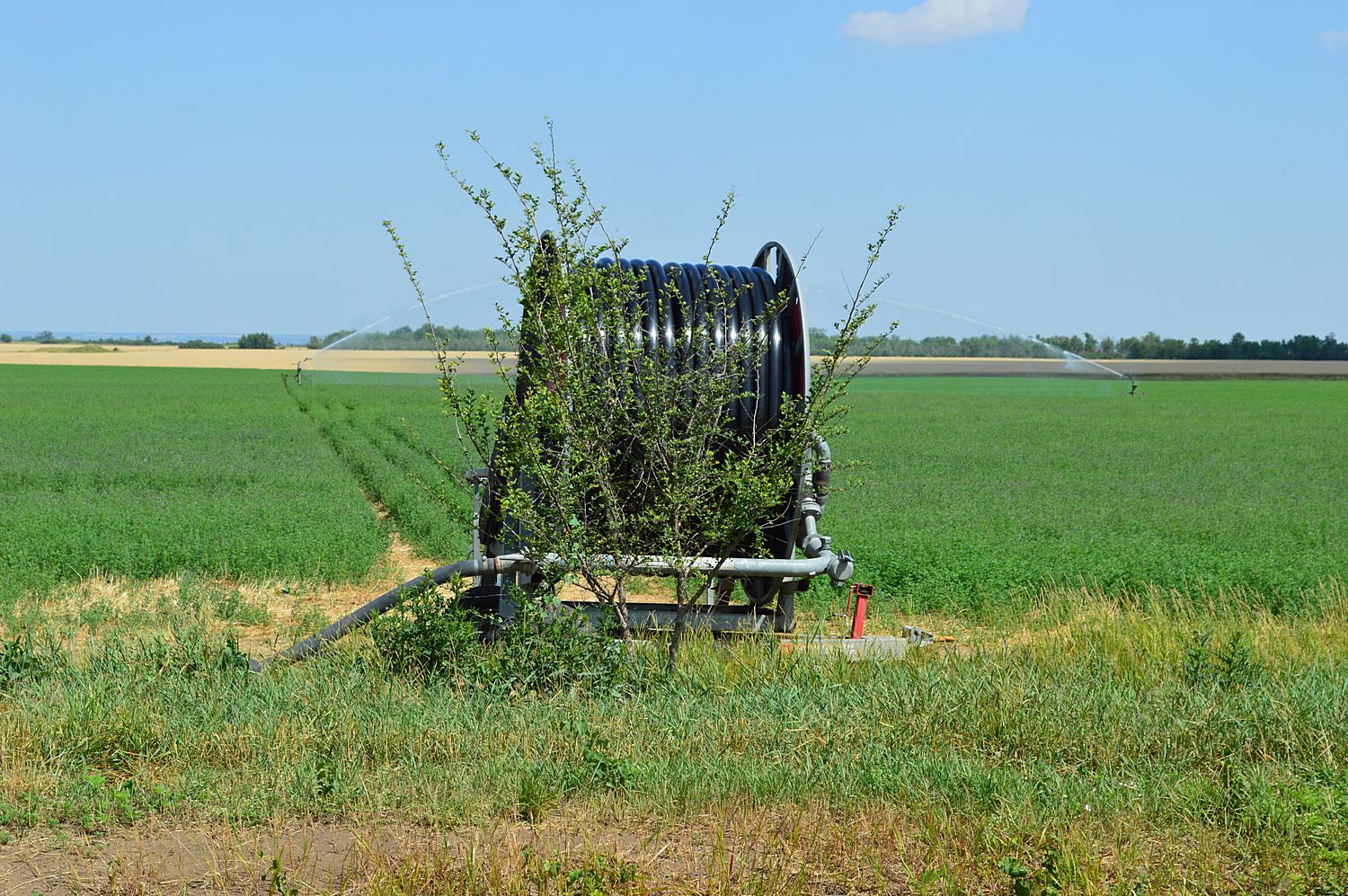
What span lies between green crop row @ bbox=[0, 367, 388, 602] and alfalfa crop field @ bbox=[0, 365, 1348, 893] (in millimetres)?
83

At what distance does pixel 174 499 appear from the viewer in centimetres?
1495

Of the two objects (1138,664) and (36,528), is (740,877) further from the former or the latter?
(36,528)

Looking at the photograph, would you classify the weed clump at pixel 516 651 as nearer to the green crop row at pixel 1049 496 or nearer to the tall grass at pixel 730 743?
the tall grass at pixel 730 743

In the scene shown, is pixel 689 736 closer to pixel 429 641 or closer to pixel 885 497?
pixel 429 641

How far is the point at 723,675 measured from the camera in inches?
241

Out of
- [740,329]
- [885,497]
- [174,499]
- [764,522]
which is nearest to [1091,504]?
[885,497]

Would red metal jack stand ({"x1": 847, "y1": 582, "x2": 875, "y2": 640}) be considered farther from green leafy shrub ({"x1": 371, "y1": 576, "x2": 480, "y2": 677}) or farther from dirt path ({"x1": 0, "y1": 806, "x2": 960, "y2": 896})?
dirt path ({"x1": 0, "y1": 806, "x2": 960, "y2": 896})

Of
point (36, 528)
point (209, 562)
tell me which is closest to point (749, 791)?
point (209, 562)

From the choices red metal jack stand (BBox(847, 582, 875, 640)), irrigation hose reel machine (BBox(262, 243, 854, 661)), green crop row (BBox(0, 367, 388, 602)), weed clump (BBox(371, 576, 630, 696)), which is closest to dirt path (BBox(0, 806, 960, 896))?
weed clump (BBox(371, 576, 630, 696))

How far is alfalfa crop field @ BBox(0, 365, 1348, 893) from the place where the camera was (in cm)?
404

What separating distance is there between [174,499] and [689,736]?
11640 mm

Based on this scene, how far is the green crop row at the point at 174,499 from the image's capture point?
10.4m

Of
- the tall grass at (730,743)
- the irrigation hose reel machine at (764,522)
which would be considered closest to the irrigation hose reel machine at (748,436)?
the irrigation hose reel machine at (764,522)

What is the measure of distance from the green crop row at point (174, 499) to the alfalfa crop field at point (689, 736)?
0.08 metres
